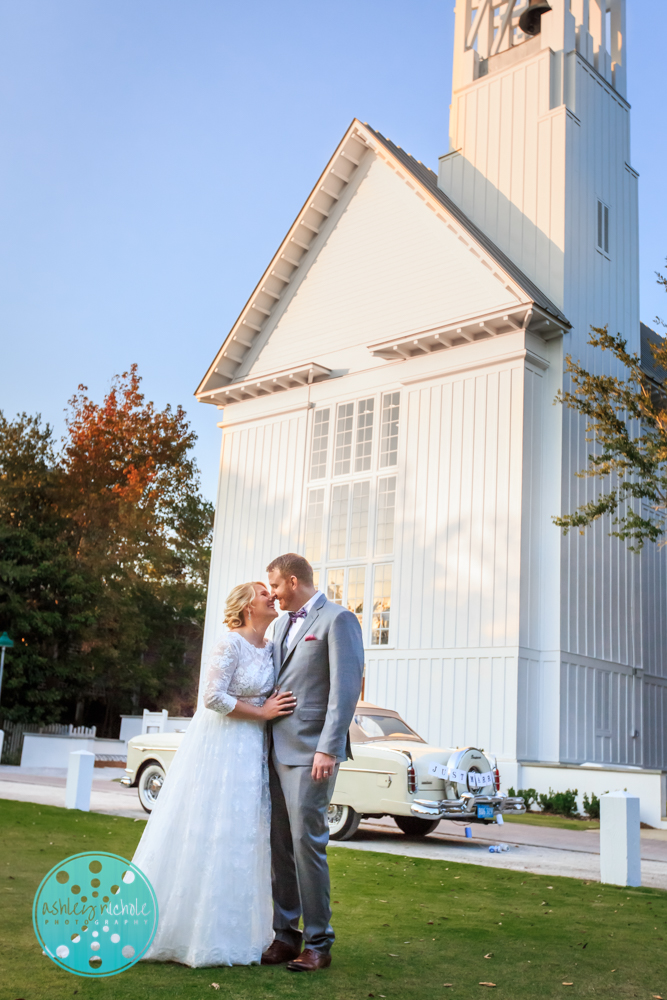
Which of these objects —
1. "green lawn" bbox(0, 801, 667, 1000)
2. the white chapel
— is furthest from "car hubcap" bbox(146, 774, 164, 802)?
the white chapel

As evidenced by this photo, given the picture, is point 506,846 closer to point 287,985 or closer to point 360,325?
point 287,985

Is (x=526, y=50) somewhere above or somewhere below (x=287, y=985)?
above

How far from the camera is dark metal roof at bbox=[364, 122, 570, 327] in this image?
20531 millimetres

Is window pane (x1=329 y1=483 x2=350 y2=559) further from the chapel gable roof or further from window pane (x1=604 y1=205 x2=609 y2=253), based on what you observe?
window pane (x1=604 y1=205 x2=609 y2=253)

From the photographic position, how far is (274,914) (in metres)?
5.03

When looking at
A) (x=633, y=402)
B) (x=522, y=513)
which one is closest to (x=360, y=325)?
(x=522, y=513)

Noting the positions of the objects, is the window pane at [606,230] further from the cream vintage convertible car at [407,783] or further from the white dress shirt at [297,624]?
the white dress shirt at [297,624]

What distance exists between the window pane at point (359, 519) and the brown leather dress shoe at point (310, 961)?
58.4 ft

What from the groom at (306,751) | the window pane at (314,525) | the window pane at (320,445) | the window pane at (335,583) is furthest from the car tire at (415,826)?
the window pane at (320,445)

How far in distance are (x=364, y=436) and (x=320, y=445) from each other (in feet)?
4.52

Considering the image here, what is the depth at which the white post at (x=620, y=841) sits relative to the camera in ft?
28.1

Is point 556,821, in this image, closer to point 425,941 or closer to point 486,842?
point 486,842

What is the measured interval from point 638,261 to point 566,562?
927 cm

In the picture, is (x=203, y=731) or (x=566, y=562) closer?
(x=203, y=731)
